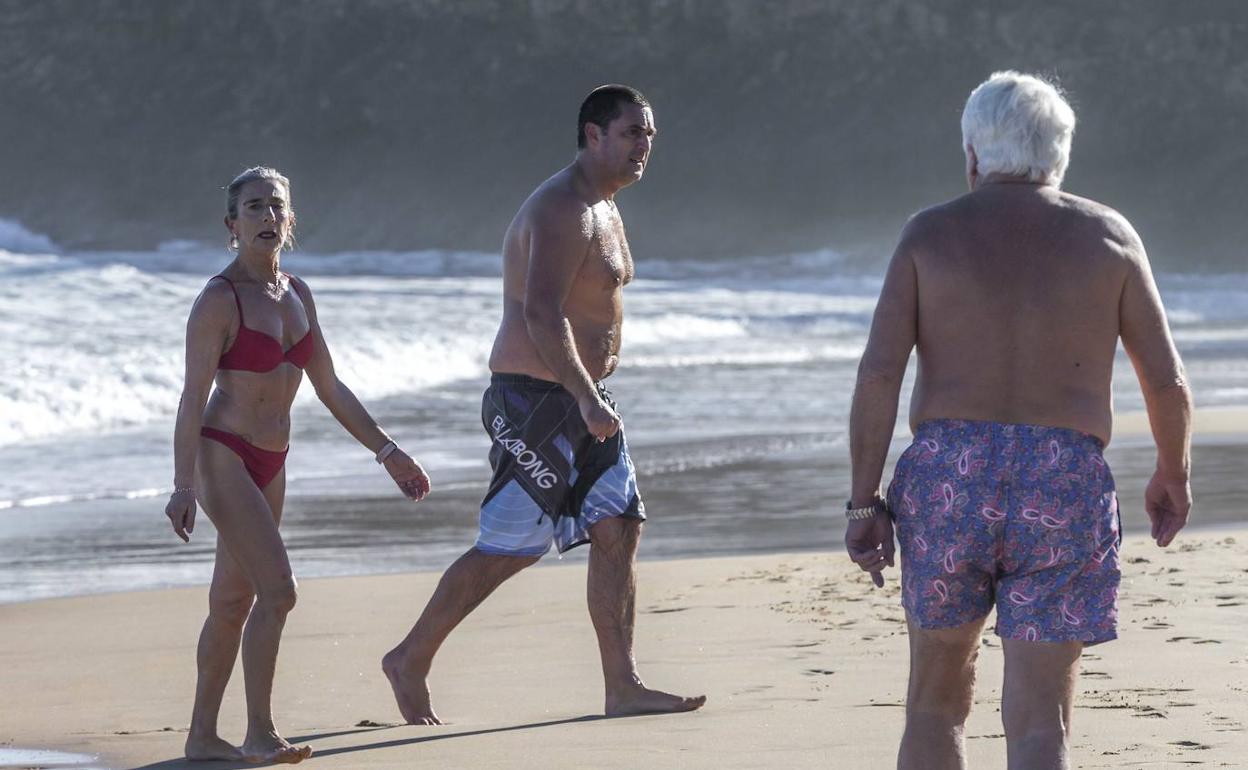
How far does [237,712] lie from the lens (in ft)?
16.4

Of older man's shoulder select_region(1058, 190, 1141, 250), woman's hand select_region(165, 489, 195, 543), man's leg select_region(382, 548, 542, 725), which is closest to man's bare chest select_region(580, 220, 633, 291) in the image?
man's leg select_region(382, 548, 542, 725)

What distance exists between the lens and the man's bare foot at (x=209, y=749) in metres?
4.34

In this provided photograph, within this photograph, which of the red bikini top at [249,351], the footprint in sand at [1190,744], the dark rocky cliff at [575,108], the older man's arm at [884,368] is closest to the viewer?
the older man's arm at [884,368]

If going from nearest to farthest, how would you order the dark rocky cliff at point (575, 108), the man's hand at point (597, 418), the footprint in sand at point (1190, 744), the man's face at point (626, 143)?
the footprint in sand at point (1190, 744) < the man's hand at point (597, 418) < the man's face at point (626, 143) < the dark rocky cliff at point (575, 108)

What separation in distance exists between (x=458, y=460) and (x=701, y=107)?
255ft

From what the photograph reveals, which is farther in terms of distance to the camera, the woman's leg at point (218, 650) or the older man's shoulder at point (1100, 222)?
the woman's leg at point (218, 650)

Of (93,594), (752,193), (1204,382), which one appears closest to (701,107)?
(752,193)

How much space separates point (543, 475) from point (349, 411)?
1.72 ft

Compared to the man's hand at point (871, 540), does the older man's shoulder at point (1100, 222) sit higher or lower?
higher

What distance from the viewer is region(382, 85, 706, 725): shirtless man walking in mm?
4797

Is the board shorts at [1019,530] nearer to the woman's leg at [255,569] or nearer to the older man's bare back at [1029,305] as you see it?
the older man's bare back at [1029,305]

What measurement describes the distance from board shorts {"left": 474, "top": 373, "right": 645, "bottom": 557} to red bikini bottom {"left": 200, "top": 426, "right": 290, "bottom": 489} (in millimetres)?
604

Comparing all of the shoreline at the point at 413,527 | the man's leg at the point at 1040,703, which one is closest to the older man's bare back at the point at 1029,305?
the man's leg at the point at 1040,703

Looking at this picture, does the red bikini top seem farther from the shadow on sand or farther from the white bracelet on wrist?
the shadow on sand
